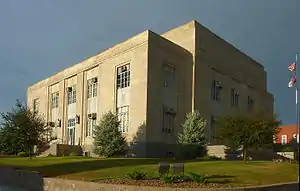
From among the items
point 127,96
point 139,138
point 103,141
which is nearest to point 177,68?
point 127,96

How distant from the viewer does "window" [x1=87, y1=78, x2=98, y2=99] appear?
167 ft

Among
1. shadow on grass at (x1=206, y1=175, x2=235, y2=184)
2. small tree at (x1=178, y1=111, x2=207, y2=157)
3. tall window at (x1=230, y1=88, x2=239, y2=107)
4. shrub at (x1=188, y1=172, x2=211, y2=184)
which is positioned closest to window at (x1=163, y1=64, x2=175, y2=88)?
small tree at (x1=178, y1=111, x2=207, y2=157)

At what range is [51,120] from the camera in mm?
62125

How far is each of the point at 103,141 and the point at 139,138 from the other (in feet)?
12.4

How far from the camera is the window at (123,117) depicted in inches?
1684

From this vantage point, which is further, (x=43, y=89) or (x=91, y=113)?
(x=43, y=89)

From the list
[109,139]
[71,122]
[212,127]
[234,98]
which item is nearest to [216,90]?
[212,127]

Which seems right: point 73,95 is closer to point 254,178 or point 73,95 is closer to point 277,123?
point 277,123

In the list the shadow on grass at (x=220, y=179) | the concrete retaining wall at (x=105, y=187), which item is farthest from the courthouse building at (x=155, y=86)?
the concrete retaining wall at (x=105, y=187)

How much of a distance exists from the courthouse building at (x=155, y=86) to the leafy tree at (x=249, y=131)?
3744 millimetres

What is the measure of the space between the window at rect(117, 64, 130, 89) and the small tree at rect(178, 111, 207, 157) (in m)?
7.39

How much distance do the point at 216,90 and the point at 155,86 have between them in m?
11.5

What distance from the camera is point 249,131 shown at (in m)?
29.2

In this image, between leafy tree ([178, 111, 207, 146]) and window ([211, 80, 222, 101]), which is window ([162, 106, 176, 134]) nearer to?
leafy tree ([178, 111, 207, 146])
